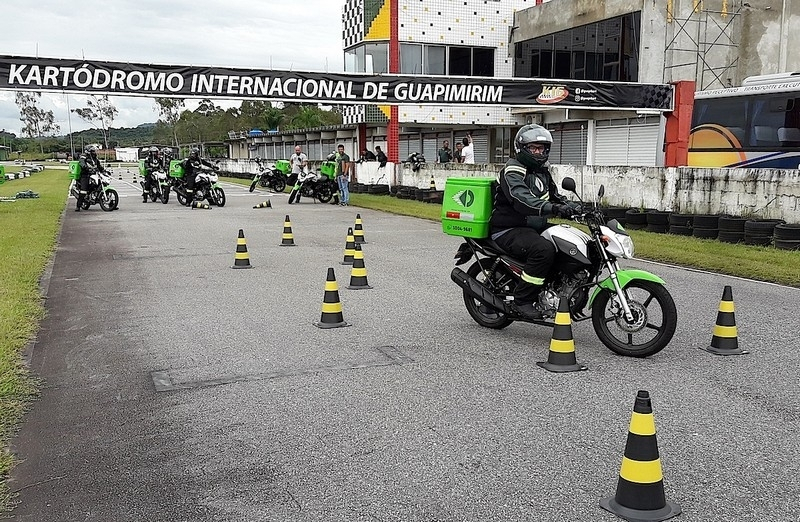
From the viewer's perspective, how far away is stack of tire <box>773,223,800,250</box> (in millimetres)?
12047

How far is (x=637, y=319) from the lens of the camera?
6109 millimetres

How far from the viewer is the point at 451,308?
827 cm

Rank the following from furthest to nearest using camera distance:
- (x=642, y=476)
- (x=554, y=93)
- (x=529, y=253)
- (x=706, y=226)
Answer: (x=554, y=93)
(x=706, y=226)
(x=529, y=253)
(x=642, y=476)

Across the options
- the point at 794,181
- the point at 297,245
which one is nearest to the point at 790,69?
the point at 794,181

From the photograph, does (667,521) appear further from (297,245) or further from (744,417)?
(297,245)

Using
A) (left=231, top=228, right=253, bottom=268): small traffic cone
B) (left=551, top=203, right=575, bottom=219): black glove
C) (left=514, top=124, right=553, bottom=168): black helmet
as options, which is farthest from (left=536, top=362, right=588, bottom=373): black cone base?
(left=231, top=228, right=253, bottom=268): small traffic cone

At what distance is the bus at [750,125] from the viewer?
748 inches

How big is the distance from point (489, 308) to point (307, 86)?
47.2 ft

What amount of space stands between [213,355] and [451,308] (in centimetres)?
286

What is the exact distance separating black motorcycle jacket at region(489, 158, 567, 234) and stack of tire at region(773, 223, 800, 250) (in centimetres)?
700

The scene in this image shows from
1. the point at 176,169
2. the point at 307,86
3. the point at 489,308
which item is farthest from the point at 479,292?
the point at 176,169

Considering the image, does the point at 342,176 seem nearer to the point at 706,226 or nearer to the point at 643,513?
the point at 706,226

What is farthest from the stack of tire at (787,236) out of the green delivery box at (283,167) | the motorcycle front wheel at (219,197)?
the green delivery box at (283,167)

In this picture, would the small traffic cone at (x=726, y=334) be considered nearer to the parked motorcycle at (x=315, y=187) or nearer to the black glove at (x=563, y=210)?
the black glove at (x=563, y=210)
